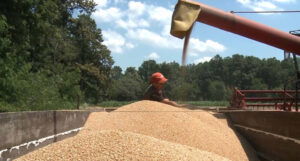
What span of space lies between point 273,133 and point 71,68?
2977 centimetres

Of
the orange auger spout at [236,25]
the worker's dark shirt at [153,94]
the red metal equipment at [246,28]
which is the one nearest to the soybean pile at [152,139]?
the worker's dark shirt at [153,94]

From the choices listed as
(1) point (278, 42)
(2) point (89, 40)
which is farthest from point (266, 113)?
(2) point (89, 40)

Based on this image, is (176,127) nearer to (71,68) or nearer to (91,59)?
(71,68)

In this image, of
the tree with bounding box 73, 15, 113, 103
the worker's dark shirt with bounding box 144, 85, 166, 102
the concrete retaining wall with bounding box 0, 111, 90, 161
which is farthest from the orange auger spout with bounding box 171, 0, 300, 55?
the tree with bounding box 73, 15, 113, 103

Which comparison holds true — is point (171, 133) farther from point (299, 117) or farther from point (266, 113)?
point (299, 117)

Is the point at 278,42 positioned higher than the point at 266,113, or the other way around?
the point at 278,42

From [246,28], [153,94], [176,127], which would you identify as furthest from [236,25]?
[153,94]

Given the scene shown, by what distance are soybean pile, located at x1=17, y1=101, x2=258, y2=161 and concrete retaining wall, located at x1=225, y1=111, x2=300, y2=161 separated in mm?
187

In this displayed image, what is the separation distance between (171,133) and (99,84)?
112 ft

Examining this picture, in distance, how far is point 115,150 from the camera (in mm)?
3518

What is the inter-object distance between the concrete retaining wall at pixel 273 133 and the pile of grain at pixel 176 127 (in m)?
0.19

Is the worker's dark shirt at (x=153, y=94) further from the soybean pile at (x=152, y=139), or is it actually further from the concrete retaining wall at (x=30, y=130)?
the concrete retaining wall at (x=30, y=130)

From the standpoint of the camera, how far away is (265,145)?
5031 mm

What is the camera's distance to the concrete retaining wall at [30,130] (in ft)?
11.4
